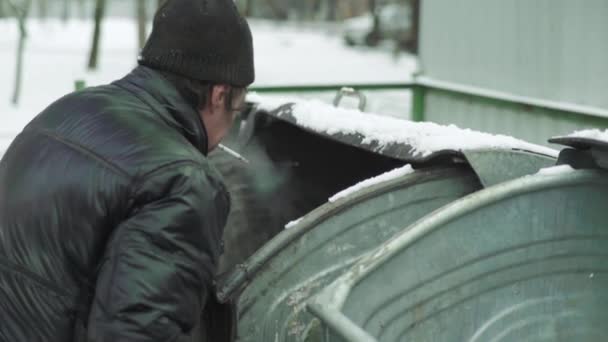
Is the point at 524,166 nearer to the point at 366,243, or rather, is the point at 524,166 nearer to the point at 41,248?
the point at 366,243

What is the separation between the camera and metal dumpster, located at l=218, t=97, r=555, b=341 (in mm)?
2588

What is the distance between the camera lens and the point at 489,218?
226cm

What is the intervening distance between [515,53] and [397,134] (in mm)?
4273

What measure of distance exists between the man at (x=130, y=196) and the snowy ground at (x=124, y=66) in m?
5.20

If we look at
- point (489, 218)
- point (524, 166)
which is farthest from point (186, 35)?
point (524, 166)

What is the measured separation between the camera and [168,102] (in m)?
1.97

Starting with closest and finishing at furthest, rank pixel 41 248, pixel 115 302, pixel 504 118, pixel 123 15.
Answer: pixel 115 302 < pixel 41 248 < pixel 504 118 < pixel 123 15

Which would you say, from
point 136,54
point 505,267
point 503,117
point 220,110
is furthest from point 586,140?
point 136,54

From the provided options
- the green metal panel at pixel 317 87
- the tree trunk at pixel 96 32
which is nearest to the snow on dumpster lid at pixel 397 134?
the green metal panel at pixel 317 87

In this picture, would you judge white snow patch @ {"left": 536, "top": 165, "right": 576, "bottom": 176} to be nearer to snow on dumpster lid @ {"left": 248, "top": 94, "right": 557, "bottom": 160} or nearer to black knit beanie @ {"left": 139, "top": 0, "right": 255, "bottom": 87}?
snow on dumpster lid @ {"left": 248, "top": 94, "right": 557, "bottom": 160}

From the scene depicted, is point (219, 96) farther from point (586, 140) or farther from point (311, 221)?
point (586, 140)

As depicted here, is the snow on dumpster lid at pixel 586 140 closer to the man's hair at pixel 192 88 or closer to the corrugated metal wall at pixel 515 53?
the man's hair at pixel 192 88

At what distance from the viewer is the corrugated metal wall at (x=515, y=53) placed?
5836mm

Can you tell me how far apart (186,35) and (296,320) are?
1016 millimetres
